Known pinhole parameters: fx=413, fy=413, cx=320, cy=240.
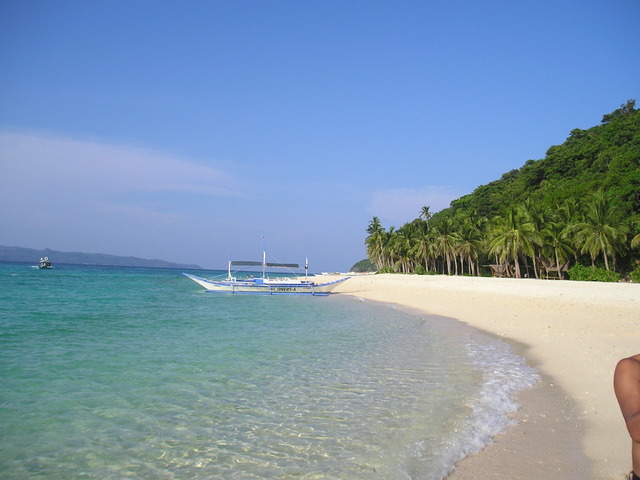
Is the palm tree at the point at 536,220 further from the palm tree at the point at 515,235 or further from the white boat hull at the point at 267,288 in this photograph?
the white boat hull at the point at 267,288

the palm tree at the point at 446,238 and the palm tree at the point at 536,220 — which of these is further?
the palm tree at the point at 446,238

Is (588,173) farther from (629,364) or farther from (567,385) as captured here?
(629,364)

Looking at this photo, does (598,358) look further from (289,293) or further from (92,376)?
(289,293)

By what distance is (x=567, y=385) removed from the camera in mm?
6762

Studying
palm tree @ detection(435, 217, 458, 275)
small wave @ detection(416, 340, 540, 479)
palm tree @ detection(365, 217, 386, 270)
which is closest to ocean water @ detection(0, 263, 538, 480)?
small wave @ detection(416, 340, 540, 479)

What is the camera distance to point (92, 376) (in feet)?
25.2

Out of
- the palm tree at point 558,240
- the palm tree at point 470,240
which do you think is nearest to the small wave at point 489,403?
the palm tree at point 558,240

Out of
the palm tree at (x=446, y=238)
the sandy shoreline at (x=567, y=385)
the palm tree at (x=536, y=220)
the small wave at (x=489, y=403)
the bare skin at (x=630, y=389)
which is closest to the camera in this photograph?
the bare skin at (x=630, y=389)

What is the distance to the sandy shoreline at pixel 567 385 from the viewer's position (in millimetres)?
4070

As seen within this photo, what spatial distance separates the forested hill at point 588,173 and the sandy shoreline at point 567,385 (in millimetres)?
25515

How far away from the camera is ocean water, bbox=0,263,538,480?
14.3 feet

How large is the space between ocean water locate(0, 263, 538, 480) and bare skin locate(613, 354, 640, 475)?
254cm

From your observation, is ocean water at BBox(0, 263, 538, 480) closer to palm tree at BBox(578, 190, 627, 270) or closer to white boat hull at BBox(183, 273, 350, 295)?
white boat hull at BBox(183, 273, 350, 295)

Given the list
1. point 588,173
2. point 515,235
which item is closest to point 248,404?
point 515,235
